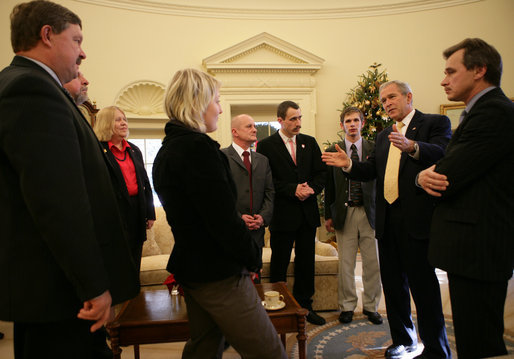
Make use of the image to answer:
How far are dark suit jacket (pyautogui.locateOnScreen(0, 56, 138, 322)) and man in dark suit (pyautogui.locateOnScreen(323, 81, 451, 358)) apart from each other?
1.50 meters

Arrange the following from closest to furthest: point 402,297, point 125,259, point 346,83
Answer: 1. point 125,259
2. point 402,297
3. point 346,83

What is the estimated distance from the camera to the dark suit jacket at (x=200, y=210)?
3.84 feet

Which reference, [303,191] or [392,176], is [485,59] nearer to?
[392,176]

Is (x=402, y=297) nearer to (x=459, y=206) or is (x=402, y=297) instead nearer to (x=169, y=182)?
(x=459, y=206)

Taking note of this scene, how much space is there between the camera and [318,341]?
2.56m

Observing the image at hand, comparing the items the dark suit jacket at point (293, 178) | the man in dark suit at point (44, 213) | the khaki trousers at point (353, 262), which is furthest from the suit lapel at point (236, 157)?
the man in dark suit at point (44, 213)

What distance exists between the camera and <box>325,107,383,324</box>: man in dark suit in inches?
115

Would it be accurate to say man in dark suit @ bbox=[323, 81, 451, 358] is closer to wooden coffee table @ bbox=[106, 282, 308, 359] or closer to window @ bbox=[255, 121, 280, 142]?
wooden coffee table @ bbox=[106, 282, 308, 359]

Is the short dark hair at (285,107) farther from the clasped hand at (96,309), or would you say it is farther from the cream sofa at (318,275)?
the clasped hand at (96,309)

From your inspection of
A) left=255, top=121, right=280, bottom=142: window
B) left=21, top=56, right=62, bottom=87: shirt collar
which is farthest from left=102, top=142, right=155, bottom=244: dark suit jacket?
left=255, top=121, right=280, bottom=142: window

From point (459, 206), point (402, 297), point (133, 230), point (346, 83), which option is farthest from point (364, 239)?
point (346, 83)

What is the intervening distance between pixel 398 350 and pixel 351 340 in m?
0.39

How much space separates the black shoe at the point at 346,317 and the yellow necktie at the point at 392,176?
1.22 m

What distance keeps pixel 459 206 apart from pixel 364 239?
158 centimetres
